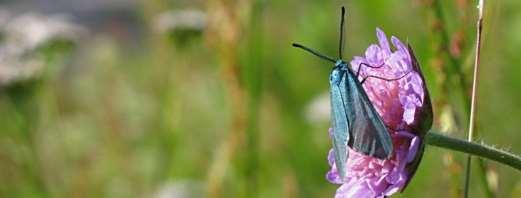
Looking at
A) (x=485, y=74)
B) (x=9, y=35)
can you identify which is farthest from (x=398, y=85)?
(x=9, y=35)

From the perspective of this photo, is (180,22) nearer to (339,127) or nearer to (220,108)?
(220,108)

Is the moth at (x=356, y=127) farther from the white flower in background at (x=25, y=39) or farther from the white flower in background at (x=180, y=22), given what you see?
the white flower in background at (x=180, y=22)

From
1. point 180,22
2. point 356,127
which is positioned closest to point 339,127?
point 356,127

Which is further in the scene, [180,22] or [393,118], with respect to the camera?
[180,22]

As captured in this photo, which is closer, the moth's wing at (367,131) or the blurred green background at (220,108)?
the moth's wing at (367,131)

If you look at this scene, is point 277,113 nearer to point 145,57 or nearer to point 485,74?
point 485,74

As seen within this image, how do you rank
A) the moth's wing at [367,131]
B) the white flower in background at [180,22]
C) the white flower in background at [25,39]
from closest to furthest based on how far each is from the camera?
1. the moth's wing at [367,131]
2. the white flower in background at [25,39]
3. the white flower in background at [180,22]

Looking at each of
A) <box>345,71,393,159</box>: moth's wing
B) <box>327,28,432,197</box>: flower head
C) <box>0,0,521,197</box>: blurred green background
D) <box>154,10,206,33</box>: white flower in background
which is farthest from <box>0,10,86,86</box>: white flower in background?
<box>345,71,393,159</box>: moth's wing

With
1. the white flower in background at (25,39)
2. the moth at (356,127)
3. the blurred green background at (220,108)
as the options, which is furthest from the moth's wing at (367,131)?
the white flower in background at (25,39)
